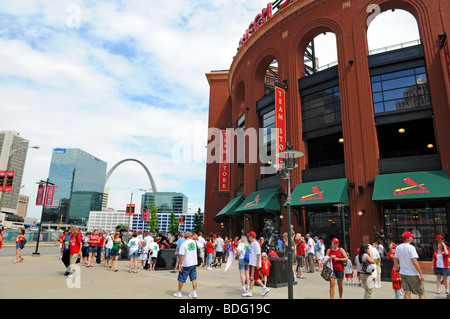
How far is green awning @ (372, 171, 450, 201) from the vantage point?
17141 mm

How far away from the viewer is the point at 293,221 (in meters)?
23.0

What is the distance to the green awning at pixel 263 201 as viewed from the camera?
2434cm

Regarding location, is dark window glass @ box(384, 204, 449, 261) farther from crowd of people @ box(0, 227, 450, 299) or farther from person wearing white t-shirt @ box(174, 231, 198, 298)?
person wearing white t-shirt @ box(174, 231, 198, 298)

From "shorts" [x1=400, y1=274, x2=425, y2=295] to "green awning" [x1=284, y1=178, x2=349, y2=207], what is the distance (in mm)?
11883

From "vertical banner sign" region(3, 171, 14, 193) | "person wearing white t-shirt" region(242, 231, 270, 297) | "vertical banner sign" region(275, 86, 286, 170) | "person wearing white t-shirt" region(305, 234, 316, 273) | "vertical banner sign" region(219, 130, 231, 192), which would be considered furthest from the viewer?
"vertical banner sign" region(219, 130, 231, 192)

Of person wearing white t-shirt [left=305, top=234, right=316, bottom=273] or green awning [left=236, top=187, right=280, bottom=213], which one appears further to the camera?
green awning [left=236, top=187, right=280, bottom=213]

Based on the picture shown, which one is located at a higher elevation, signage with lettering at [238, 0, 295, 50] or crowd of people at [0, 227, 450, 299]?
signage with lettering at [238, 0, 295, 50]

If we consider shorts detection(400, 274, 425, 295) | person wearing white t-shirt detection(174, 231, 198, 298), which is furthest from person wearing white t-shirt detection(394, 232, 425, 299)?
person wearing white t-shirt detection(174, 231, 198, 298)

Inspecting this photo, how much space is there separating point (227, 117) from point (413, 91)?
2841cm

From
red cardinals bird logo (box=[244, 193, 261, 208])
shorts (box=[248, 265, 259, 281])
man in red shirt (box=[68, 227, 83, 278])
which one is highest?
red cardinals bird logo (box=[244, 193, 261, 208])

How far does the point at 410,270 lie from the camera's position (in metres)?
7.46

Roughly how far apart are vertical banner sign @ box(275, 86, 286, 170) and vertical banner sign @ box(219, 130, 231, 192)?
1135 cm

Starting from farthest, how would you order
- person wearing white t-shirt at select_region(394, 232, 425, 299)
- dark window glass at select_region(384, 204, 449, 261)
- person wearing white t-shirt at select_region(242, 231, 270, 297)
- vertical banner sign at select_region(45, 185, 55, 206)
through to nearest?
1. vertical banner sign at select_region(45, 185, 55, 206)
2. dark window glass at select_region(384, 204, 449, 261)
3. person wearing white t-shirt at select_region(242, 231, 270, 297)
4. person wearing white t-shirt at select_region(394, 232, 425, 299)
